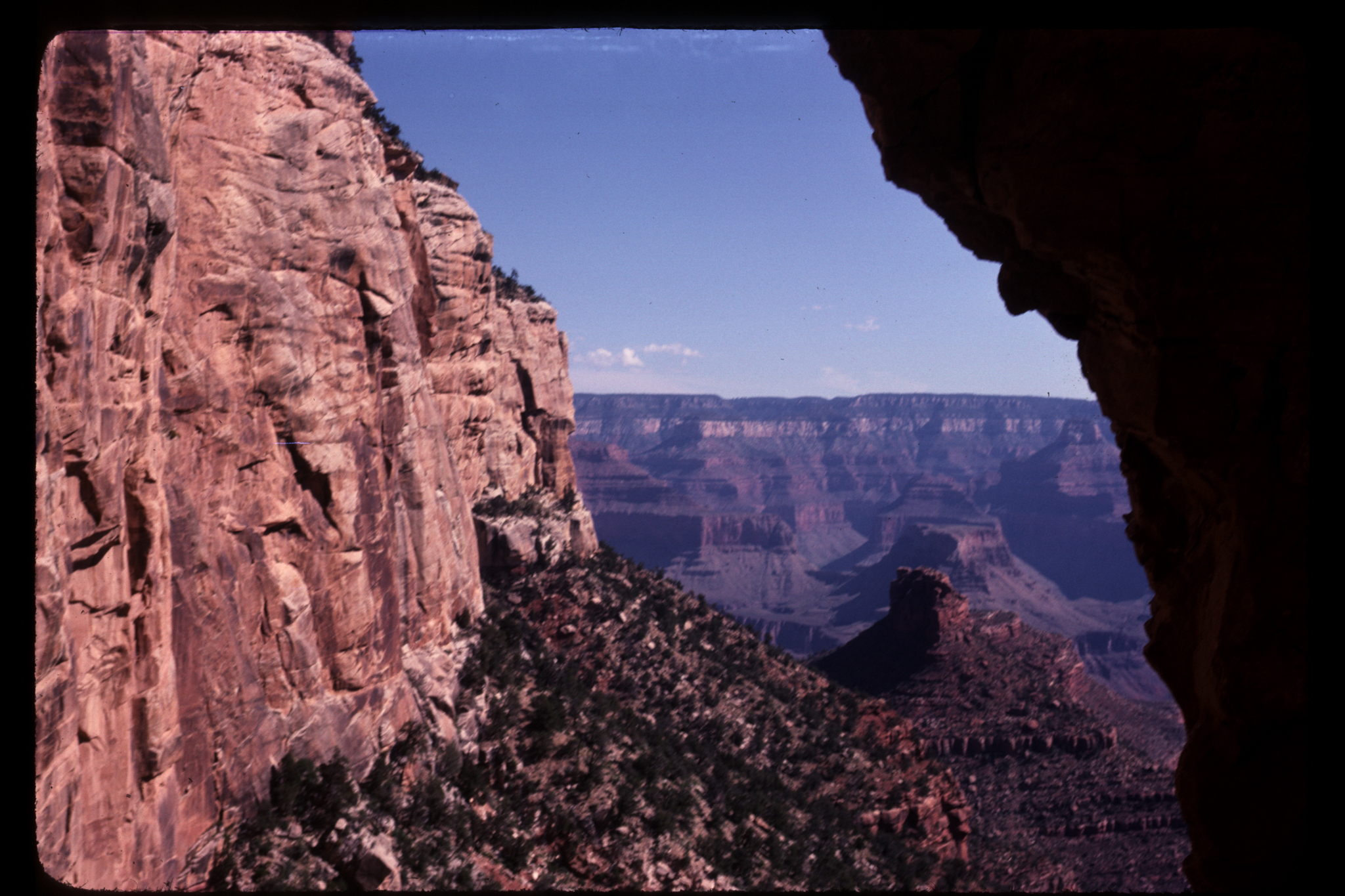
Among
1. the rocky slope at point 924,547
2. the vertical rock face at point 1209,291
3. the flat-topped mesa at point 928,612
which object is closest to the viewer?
the vertical rock face at point 1209,291

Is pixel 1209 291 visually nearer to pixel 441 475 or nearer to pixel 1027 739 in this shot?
pixel 441 475

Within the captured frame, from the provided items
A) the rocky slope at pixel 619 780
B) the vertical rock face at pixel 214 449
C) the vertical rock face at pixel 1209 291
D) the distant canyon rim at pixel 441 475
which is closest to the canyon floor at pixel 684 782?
the rocky slope at pixel 619 780

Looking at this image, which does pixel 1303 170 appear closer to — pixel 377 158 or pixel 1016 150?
pixel 1016 150

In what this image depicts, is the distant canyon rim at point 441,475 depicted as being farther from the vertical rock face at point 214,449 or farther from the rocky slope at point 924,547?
the rocky slope at point 924,547

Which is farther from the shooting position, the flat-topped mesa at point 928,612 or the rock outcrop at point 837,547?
the rock outcrop at point 837,547

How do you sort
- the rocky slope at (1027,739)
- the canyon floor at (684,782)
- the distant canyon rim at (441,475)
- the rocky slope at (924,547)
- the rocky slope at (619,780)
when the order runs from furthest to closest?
the rocky slope at (924,547) → the rocky slope at (1027,739) → the canyon floor at (684,782) → the rocky slope at (619,780) → the distant canyon rim at (441,475)

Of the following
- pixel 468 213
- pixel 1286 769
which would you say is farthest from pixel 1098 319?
pixel 468 213
